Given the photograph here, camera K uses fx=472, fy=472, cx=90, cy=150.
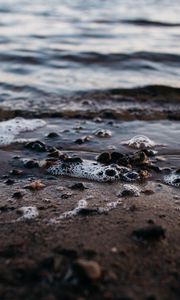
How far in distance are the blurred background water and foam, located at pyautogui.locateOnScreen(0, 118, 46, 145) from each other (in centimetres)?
101

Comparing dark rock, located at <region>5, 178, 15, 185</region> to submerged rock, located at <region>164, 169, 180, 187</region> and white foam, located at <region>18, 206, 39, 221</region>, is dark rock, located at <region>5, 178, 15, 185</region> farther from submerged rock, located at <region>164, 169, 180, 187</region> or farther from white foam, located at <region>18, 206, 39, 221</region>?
submerged rock, located at <region>164, 169, 180, 187</region>

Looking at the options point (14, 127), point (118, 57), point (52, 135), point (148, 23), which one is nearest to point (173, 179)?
point (52, 135)

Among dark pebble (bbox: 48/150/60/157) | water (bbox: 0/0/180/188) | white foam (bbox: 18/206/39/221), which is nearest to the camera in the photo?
→ white foam (bbox: 18/206/39/221)

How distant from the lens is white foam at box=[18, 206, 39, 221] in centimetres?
256

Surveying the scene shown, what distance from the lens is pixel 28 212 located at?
103 inches

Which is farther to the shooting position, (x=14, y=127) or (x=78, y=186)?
(x=14, y=127)

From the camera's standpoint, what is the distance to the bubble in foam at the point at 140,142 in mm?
3934

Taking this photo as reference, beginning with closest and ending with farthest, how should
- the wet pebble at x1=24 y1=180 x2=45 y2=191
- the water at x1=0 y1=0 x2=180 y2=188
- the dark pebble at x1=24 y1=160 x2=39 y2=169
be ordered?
the wet pebble at x1=24 y1=180 x2=45 y2=191, the dark pebble at x1=24 y1=160 x2=39 y2=169, the water at x1=0 y1=0 x2=180 y2=188

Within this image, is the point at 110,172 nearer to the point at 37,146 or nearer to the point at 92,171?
the point at 92,171

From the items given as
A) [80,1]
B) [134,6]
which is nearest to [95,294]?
[134,6]

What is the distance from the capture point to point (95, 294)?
185 cm

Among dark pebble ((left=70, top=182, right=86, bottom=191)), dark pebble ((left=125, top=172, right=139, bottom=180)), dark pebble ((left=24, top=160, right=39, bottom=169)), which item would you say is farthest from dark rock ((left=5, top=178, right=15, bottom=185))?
dark pebble ((left=125, top=172, right=139, bottom=180))

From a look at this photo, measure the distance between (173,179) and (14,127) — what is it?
1.87 metres

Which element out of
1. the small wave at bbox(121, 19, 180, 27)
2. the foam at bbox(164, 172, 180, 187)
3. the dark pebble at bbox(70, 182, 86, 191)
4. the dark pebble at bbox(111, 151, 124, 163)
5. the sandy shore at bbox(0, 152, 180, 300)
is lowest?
the sandy shore at bbox(0, 152, 180, 300)
